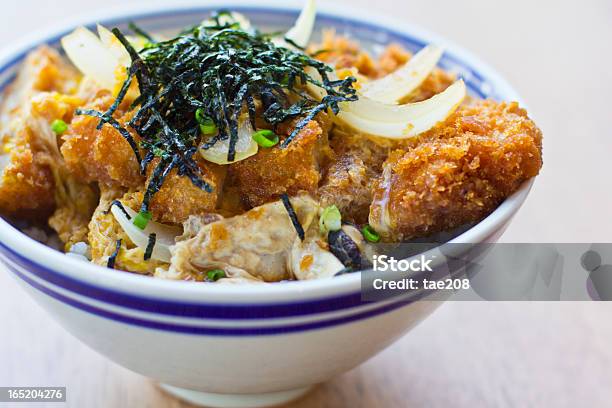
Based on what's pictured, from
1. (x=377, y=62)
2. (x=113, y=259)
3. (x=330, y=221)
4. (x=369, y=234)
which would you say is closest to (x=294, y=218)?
(x=330, y=221)

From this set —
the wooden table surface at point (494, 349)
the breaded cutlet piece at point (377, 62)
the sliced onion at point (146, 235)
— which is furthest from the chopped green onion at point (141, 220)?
the breaded cutlet piece at point (377, 62)

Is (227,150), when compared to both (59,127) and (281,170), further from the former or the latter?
(59,127)

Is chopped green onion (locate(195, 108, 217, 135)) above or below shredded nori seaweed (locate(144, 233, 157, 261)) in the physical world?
above

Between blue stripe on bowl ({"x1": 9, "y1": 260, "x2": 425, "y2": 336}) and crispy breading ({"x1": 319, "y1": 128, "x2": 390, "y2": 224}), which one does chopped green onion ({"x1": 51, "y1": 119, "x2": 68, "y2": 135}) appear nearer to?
blue stripe on bowl ({"x1": 9, "y1": 260, "x2": 425, "y2": 336})

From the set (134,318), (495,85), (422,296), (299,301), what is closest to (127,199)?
(134,318)

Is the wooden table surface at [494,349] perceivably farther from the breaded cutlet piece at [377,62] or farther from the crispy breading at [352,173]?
the breaded cutlet piece at [377,62]

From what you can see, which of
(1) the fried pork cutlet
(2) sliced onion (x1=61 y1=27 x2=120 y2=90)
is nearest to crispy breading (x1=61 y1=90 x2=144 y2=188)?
(1) the fried pork cutlet

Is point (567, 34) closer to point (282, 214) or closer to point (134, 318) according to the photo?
point (282, 214)

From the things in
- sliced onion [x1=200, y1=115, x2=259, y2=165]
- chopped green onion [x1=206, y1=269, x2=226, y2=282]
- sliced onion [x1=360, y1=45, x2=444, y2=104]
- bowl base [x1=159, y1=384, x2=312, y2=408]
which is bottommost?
bowl base [x1=159, y1=384, x2=312, y2=408]
